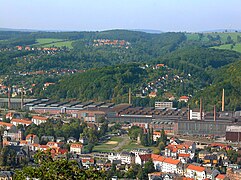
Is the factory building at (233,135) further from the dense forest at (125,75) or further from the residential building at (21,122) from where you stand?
the residential building at (21,122)

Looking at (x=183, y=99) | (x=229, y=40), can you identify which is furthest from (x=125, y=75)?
(x=229, y=40)

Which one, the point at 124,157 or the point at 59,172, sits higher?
the point at 59,172

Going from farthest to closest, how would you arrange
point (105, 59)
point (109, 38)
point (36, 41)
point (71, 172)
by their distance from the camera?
1. point (109, 38)
2. point (36, 41)
3. point (105, 59)
4. point (71, 172)

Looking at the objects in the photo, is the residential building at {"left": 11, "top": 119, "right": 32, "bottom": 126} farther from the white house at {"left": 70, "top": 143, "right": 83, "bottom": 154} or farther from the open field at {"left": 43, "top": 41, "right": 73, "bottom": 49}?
the open field at {"left": 43, "top": 41, "right": 73, "bottom": 49}

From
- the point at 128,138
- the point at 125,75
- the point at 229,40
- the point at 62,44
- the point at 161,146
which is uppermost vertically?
the point at 229,40

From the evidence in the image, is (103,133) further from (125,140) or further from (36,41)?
(36,41)

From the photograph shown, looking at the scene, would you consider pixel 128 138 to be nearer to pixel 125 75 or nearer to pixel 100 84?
pixel 100 84

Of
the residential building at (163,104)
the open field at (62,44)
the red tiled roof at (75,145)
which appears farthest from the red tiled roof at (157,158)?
the open field at (62,44)

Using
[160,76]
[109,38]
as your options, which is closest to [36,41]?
[109,38]

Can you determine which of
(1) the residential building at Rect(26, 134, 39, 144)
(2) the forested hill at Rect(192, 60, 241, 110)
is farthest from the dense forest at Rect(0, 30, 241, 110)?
(1) the residential building at Rect(26, 134, 39, 144)
